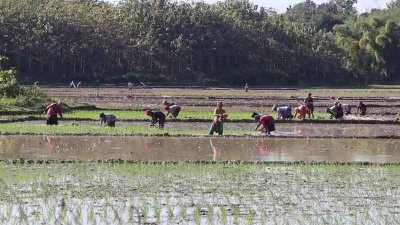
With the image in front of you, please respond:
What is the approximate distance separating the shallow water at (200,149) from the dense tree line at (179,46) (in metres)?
41.7

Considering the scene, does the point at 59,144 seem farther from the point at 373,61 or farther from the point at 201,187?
the point at 373,61

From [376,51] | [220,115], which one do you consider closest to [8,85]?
[220,115]

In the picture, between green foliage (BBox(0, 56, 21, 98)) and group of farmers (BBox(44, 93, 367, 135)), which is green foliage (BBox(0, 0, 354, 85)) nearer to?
green foliage (BBox(0, 56, 21, 98))

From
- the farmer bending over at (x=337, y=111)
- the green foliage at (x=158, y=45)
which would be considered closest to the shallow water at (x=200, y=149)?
the farmer bending over at (x=337, y=111)

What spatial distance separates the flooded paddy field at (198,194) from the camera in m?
11.5

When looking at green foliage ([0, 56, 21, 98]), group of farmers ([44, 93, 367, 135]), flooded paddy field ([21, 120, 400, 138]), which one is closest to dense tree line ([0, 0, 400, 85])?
green foliage ([0, 56, 21, 98])

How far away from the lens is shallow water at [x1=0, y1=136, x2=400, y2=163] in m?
18.4

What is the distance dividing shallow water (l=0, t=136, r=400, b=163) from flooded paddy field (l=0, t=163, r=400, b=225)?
155 centimetres

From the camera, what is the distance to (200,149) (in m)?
20.0

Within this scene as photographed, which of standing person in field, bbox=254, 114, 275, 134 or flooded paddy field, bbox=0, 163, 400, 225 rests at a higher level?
standing person in field, bbox=254, 114, 275, 134

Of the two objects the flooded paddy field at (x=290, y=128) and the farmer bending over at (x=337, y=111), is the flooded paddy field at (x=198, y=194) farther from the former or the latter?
the farmer bending over at (x=337, y=111)

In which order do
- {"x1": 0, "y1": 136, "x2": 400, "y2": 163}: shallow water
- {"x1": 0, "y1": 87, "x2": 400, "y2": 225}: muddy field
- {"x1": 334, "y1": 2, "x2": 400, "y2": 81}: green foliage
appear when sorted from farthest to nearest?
{"x1": 334, "y1": 2, "x2": 400, "y2": 81}: green foliage, {"x1": 0, "y1": 136, "x2": 400, "y2": 163}: shallow water, {"x1": 0, "y1": 87, "x2": 400, "y2": 225}: muddy field

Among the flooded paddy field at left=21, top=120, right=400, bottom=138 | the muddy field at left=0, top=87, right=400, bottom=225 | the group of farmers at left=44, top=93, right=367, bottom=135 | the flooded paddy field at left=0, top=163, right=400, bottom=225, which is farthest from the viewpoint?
the flooded paddy field at left=21, top=120, right=400, bottom=138

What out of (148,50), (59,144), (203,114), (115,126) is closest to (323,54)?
(148,50)
